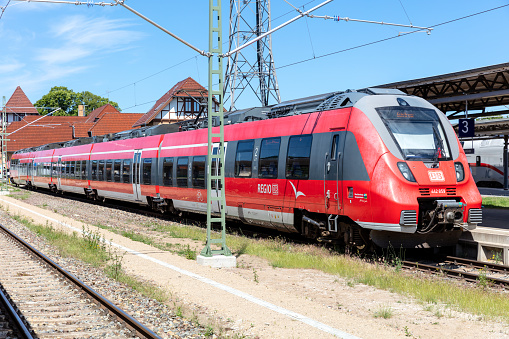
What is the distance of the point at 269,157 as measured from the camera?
15.5 meters

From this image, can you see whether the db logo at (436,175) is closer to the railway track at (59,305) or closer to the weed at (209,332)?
the weed at (209,332)

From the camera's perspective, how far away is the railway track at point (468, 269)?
1079cm

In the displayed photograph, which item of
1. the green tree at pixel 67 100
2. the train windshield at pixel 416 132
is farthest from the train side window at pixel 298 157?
the green tree at pixel 67 100

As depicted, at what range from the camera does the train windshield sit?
12086 mm

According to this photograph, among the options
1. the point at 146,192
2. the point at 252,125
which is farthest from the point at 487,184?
the point at 252,125

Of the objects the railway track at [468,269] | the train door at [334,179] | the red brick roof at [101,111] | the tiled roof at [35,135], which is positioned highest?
the red brick roof at [101,111]

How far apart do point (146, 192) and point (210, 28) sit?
13.4m

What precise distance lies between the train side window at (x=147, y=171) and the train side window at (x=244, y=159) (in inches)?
313

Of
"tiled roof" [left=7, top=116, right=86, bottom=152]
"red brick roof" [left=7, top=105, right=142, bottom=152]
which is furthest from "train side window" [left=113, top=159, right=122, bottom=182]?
"tiled roof" [left=7, top=116, right=86, bottom=152]

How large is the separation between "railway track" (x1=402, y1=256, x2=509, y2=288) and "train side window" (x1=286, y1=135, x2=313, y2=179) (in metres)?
3.31

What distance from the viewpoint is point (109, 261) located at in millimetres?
13656

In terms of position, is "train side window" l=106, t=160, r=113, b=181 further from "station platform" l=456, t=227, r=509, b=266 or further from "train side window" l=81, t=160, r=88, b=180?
"station platform" l=456, t=227, r=509, b=266

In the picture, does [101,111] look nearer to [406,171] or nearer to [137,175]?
[137,175]

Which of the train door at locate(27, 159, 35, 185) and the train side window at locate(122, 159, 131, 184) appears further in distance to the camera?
the train door at locate(27, 159, 35, 185)
